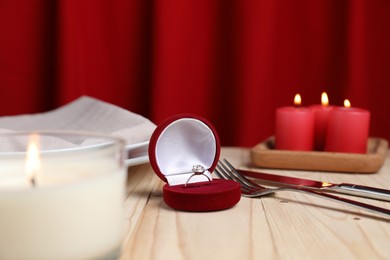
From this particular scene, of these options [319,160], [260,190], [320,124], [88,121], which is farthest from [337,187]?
[88,121]

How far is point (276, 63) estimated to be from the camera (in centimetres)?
142

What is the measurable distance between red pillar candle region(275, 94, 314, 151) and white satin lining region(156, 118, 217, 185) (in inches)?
11.7

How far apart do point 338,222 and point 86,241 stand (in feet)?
0.98

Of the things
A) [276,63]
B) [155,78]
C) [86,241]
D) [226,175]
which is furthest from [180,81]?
[86,241]

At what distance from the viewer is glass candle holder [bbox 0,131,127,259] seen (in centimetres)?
42

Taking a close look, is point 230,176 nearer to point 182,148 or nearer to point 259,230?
point 182,148

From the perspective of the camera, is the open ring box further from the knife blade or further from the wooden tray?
the wooden tray

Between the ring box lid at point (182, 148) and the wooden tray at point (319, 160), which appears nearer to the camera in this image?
the ring box lid at point (182, 148)

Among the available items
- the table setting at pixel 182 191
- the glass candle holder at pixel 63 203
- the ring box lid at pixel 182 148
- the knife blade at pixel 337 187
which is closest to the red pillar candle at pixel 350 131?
the table setting at pixel 182 191

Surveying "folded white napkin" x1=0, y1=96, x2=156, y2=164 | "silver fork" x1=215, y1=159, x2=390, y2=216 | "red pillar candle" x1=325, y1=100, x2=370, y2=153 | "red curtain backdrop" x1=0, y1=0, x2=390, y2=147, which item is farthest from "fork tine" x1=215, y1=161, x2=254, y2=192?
"red curtain backdrop" x1=0, y1=0, x2=390, y2=147

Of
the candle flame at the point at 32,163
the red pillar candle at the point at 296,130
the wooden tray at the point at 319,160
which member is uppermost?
the candle flame at the point at 32,163

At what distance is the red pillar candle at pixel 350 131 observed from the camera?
0.99 m

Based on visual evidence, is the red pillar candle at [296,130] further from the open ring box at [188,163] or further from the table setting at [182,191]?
the open ring box at [188,163]

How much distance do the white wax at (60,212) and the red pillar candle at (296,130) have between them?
58cm
